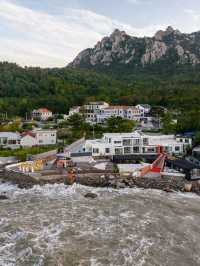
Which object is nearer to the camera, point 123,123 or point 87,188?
point 87,188

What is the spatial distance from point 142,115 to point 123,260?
36.9 m

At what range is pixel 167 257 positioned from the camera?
12.7 metres

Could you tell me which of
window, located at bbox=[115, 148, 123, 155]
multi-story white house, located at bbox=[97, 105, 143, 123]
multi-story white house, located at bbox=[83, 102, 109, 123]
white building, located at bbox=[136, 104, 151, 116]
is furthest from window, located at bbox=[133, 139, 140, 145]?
white building, located at bbox=[136, 104, 151, 116]

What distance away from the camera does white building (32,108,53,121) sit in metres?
50.4

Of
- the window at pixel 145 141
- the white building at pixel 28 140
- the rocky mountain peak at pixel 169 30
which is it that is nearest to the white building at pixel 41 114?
the white building at pixel 28 140

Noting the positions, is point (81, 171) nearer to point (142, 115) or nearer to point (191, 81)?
point (142, 115)

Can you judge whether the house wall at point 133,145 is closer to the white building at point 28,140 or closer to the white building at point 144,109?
the white building at point 28,140

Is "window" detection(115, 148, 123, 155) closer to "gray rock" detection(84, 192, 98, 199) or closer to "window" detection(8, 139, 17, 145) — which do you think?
"window" detection(8, 139, 17, 145)

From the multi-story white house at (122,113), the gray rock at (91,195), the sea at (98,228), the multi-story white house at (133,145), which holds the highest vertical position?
the multi-story white house at (122,113)

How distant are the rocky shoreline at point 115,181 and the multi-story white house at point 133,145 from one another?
6.09 meters

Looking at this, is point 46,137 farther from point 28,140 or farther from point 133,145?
point 133,145

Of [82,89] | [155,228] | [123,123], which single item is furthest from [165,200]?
[82,89]

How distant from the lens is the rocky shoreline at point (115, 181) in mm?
21875

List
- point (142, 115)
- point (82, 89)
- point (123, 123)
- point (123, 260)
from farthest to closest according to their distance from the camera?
1. point (82, 89)
2. point (142, 115)
3. point (123, 123)
4. point (123, 260)
